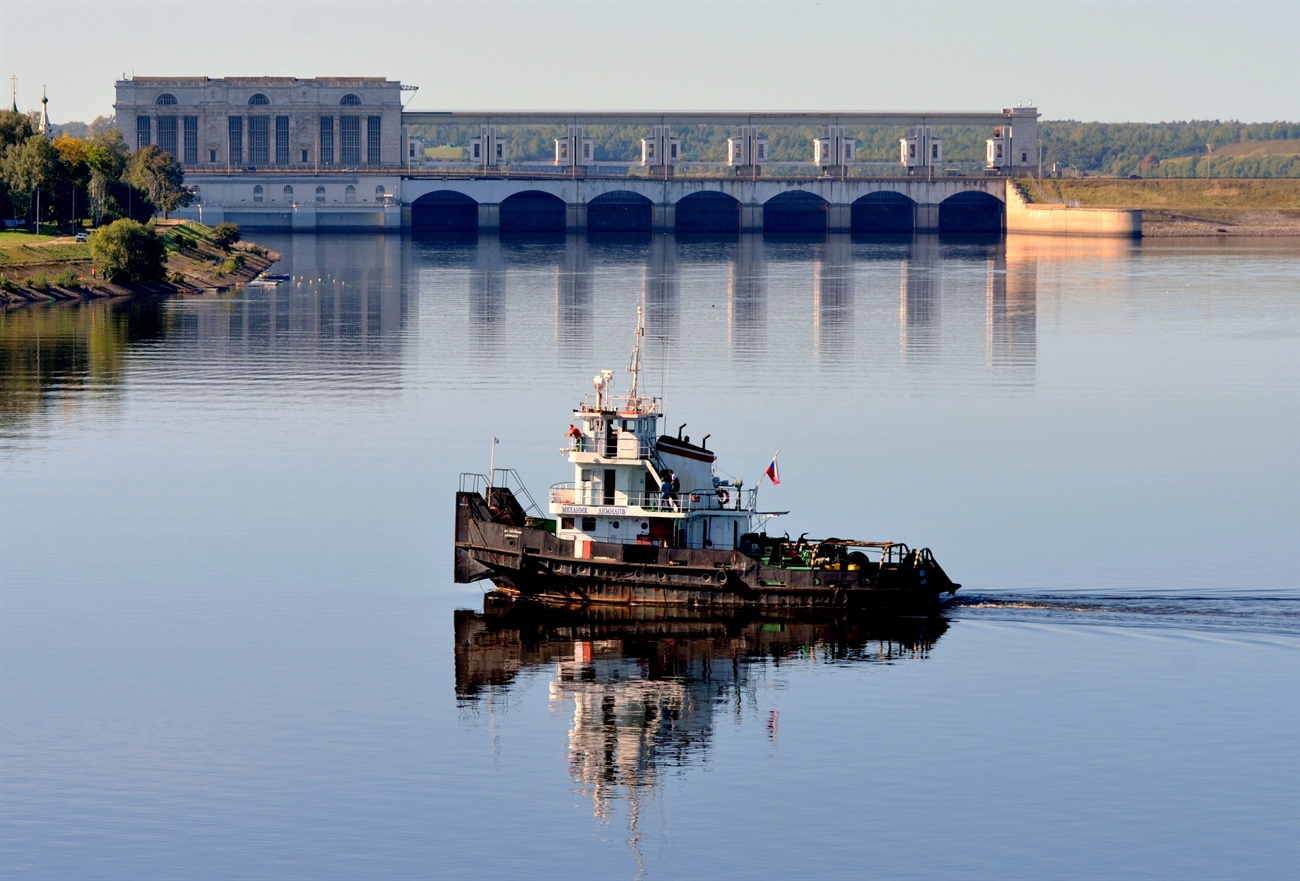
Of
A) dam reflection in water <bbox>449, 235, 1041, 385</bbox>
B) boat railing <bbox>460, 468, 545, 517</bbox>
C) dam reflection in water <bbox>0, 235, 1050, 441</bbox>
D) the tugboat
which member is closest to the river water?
boat railing <bbox>460, 468, 545, 517</bbox>

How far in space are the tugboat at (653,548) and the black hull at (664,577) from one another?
3cm

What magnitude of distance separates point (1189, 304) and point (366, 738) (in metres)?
135

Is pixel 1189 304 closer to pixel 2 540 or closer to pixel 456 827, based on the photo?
pixel 2 540

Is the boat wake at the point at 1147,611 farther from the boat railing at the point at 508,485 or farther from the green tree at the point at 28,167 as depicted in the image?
the green tree at the point at 28,167

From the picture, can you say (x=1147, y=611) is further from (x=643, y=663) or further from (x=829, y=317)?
(x=829, y=317)

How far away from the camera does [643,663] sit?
182 ft

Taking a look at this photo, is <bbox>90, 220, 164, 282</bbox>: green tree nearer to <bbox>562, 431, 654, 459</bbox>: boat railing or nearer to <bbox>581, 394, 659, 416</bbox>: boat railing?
<bbox>581, 394, 659, 416</bbox>: boat railing

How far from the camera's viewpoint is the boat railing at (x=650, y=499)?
62.1 meters

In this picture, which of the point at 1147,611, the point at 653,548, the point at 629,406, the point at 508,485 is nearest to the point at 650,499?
the point at 653,548

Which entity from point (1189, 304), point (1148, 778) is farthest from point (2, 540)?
point (1189, 304)

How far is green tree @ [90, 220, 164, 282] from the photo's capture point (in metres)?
176

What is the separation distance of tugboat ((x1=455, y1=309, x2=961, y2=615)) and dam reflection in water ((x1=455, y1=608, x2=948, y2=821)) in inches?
31.6

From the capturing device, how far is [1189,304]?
170 metres

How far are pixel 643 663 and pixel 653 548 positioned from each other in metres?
7.01
